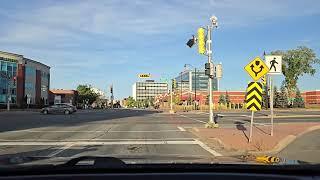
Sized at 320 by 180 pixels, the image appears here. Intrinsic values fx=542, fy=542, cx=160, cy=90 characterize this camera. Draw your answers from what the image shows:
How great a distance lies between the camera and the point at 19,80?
11400cm

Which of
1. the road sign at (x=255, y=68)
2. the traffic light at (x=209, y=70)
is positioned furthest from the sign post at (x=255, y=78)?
the traffic light at (x=209, y=70)

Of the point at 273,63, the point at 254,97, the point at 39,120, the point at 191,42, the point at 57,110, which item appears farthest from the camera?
the point at 57,110

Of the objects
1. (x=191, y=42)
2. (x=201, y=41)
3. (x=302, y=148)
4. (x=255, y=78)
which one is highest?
(x=191, y=42)

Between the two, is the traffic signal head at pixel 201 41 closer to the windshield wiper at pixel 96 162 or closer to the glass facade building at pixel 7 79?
the windshield wiper at pixel 96 162

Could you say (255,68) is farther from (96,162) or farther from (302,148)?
(96,162)

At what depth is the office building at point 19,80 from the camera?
109m

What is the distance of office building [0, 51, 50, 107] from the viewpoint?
10919 cm

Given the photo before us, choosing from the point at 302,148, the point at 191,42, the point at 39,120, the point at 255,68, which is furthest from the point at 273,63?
the point at 39,120

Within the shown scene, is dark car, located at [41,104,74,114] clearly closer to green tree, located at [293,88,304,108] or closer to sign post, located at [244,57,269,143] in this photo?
sign post, located at [244,57,269,143]

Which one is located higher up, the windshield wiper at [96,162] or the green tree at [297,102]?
the green tree at [297,102]

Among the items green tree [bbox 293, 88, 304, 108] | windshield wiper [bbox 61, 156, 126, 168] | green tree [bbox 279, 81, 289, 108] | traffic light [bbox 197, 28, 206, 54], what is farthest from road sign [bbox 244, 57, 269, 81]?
green tree [bbox 279, 81, 289, 108]

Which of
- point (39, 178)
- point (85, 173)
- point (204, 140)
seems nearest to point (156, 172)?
point (85, 173)

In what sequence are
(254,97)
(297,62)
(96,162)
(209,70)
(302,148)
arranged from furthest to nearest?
1. (297,62)
2. (209,70)
3. (254,97)
4. (302,148)
5. (96,162)

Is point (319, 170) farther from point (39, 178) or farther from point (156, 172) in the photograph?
point (39, 178)
